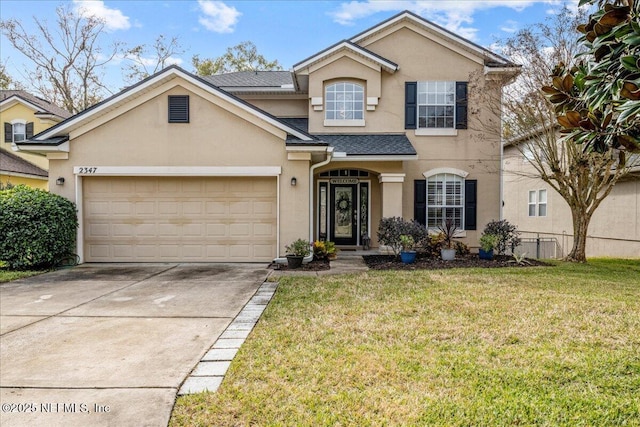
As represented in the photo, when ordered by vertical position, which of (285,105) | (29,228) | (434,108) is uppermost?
(285,105)

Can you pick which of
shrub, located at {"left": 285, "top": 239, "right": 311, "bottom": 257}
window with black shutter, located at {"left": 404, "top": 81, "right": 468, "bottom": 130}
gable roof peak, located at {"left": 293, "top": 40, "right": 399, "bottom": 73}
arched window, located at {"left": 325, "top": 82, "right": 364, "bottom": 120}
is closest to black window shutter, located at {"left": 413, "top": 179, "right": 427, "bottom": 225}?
window with black shutter, located at {"left": 404, "top": 81, "right": 468, "bottom": 130}

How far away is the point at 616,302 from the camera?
671cm

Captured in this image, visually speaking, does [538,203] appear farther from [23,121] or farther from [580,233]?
[23,121]

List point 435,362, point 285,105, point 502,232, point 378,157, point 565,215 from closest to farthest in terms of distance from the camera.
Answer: point 435,362 → point 502,232 → point 378,157 → point 285,105 → point 565,215

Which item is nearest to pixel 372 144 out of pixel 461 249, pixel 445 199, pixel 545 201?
pixel 445 199

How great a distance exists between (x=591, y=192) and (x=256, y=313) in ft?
34.9

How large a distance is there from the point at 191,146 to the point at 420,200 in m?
7.45

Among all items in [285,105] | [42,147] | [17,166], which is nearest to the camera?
[42,147]

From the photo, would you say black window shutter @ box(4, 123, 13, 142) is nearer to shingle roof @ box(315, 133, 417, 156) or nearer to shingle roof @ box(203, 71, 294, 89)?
shingle roof @ box(203, 71, 294, 89)

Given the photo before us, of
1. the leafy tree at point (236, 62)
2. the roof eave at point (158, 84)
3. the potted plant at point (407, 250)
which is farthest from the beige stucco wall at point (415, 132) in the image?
the leafy tree at point (236, 62)

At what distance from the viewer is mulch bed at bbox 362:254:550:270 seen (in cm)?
1082

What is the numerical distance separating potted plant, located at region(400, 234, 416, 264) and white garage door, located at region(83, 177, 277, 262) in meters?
3.53

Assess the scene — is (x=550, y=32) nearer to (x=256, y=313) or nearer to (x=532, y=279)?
(x=532, y=279)

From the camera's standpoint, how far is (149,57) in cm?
2867
